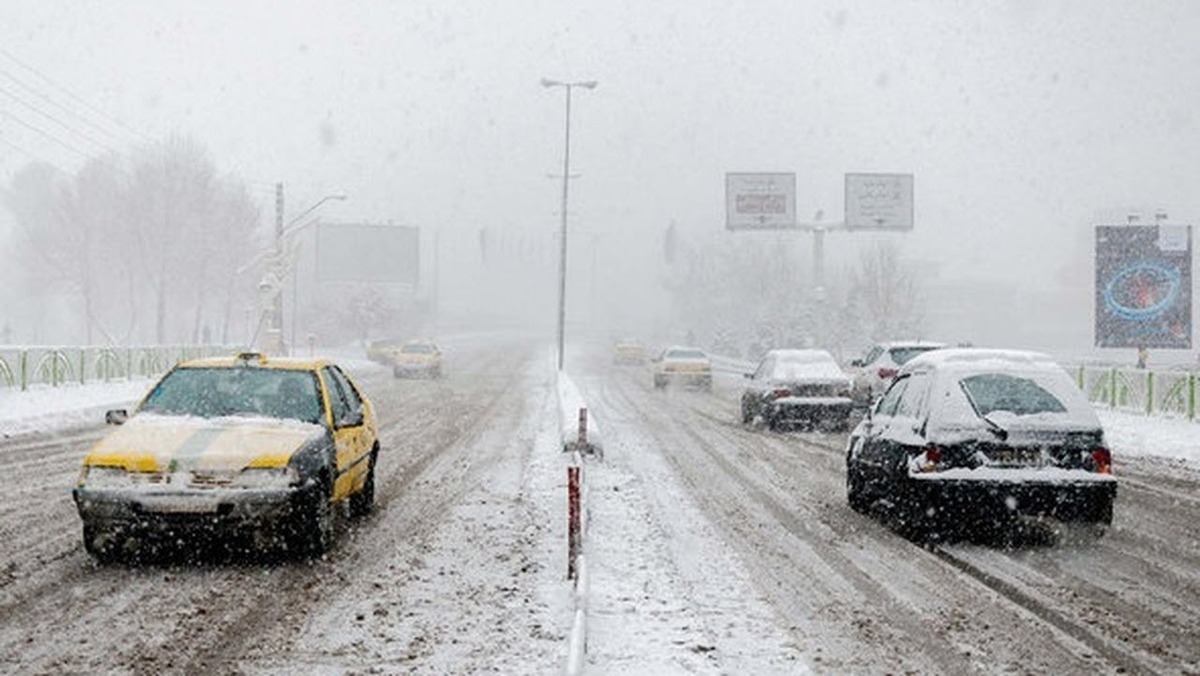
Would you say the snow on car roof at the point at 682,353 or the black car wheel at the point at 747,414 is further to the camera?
the snow on car roof at the point at 682,353

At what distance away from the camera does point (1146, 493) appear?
14070 mm

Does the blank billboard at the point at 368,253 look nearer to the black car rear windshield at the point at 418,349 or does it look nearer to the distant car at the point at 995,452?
the black car rear windshield at the point at 418,349

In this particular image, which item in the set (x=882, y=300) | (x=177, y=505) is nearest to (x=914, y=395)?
(x=177, y=505)

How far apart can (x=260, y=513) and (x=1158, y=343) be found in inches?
1283

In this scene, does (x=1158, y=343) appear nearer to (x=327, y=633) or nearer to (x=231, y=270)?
(x=327, y=633)

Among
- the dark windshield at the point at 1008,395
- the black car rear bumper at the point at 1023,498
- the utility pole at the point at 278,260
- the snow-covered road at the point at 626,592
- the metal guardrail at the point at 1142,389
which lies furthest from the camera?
the utility pole at the point at 278,260

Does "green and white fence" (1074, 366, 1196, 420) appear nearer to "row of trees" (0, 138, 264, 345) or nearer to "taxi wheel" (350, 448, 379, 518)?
"taxi wheel" (350, 448, 379, 518)

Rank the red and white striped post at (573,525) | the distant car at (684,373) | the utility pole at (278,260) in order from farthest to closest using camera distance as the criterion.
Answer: the utility pole at (278,260) < the distant car at (684,373) < the red and white striped post at (573,525)

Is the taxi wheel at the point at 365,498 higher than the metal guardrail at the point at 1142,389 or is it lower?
lower

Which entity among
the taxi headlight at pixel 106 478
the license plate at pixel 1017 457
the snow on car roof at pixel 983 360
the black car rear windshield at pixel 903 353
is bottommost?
the taxi headlight at pixel 106 478

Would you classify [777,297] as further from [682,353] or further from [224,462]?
[224,462]

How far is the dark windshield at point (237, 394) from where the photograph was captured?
32.9ft

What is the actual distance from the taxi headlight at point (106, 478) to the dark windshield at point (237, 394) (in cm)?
126

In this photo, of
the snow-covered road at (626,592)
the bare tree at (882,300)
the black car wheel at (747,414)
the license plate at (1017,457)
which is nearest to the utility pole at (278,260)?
the black car wheel at (747,414)
